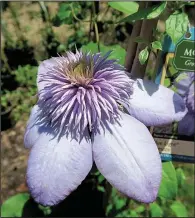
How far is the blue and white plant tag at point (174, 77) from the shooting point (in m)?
0.89

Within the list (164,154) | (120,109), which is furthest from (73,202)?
(120,109)

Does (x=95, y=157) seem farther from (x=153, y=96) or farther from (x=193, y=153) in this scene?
(x=193, y=153)

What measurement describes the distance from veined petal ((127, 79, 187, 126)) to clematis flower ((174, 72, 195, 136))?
187 mm

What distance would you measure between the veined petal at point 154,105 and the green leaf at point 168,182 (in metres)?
0.18

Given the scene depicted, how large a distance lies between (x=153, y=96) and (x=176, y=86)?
216 mm

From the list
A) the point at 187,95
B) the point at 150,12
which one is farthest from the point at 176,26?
the point at 187,95

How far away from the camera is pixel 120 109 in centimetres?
76

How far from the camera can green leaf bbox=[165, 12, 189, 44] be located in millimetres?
699

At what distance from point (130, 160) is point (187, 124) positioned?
13.7 inches

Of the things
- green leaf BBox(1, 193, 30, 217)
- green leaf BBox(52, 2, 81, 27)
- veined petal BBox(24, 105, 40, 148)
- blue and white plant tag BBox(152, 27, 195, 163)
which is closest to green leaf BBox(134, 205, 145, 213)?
green leaf BBox(1, 193, 30, 217)

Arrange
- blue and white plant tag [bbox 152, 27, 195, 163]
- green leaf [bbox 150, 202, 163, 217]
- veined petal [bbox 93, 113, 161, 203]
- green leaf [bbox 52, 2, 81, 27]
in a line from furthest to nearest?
green leaf [bbox 150, 202, 163, 217], green leaf [bbox 52, 2, 81, 27], blue and white plant tag [bbox 152, 27, 195, 163], veined petal [bbox 93, 113, 161, 203]

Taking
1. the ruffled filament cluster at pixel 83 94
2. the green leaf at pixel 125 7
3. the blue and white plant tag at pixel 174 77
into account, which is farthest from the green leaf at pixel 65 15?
the ruffled filament cluster at pixel 83 94

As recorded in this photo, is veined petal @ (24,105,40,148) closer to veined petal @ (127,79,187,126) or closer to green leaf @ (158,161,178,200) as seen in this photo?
veined petal @ (127,79,187,126)

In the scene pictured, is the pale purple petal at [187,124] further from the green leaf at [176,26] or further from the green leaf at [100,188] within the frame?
the green leaf at [100,188]
